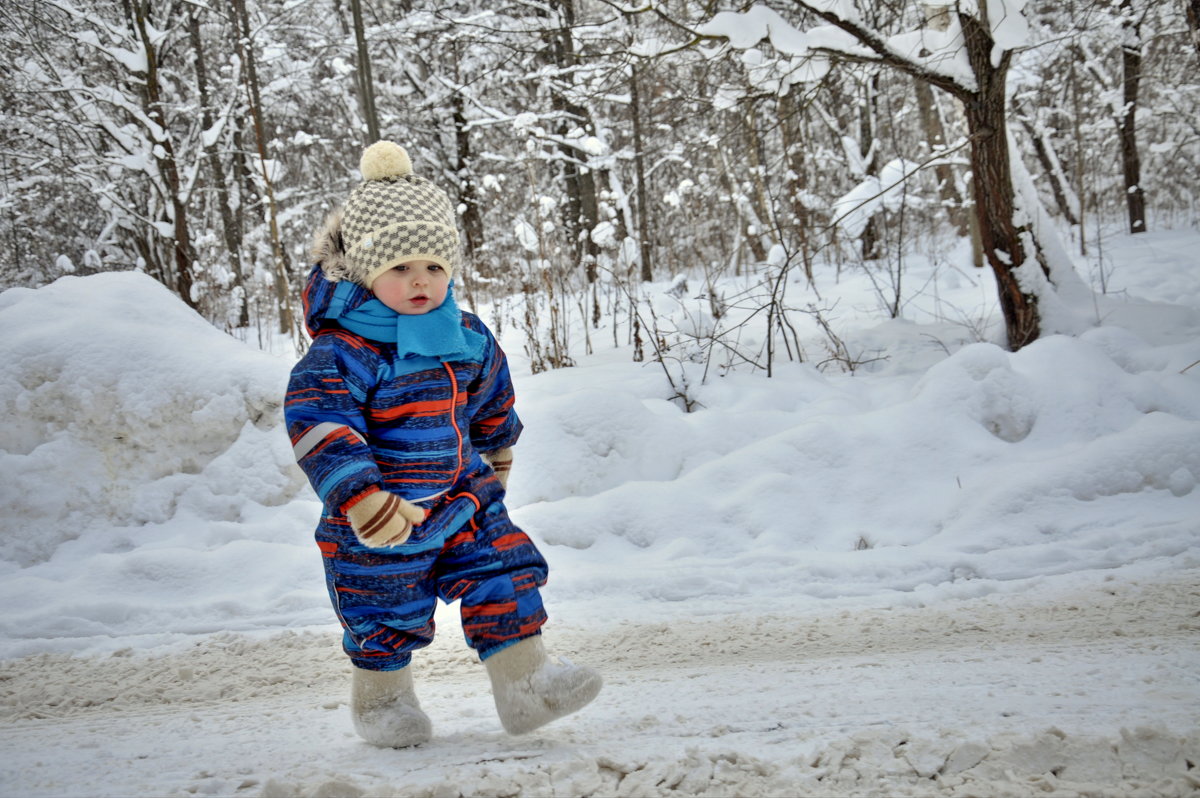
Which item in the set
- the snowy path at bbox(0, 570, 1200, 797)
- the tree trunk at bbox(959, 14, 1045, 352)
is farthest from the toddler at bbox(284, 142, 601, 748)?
the tree trunk at bbox(959, 14, 1045, 352)

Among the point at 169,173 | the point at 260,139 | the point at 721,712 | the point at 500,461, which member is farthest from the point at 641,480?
the point at 169,173

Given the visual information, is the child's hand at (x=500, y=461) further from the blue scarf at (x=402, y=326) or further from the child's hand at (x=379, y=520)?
the child's hand at (x=379, y=520)

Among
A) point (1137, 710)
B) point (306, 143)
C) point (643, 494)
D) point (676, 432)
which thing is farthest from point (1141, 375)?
point (306, 143)

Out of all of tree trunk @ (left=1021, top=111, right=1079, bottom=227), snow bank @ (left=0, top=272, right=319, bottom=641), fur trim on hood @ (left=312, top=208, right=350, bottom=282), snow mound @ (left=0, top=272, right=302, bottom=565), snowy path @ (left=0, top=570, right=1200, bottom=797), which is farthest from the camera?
tree trunk @ (left=1021, top=111, right=1079, bottom=227)

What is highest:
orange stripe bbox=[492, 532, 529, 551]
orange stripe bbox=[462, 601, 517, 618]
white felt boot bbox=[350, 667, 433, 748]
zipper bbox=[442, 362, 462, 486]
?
zipper bbox=[442, 362, 462, 486]

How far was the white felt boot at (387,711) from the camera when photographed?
208cm

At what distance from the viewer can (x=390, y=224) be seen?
2.11 meters

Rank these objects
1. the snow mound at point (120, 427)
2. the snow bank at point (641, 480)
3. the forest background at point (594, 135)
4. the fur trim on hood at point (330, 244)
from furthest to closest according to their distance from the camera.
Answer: the forest background at point (594, 135) → the snow mound at point (120, 427) → the snow bank at point (641, 480) → the fur trim on hood at point (330, 244)

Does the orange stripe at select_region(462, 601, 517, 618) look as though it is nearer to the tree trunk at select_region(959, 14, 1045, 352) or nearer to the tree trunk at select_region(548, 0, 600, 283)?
the tree trunk at select_region(959, 14, 1045, 352)

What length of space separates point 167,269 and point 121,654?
8526 millimetres

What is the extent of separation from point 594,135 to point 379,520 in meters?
10.9

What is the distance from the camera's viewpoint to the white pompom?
88.7 inches

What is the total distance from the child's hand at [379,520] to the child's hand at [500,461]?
1.81 ft

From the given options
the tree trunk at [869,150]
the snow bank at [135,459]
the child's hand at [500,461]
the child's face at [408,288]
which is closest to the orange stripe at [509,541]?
the child's hand at [500,461]
